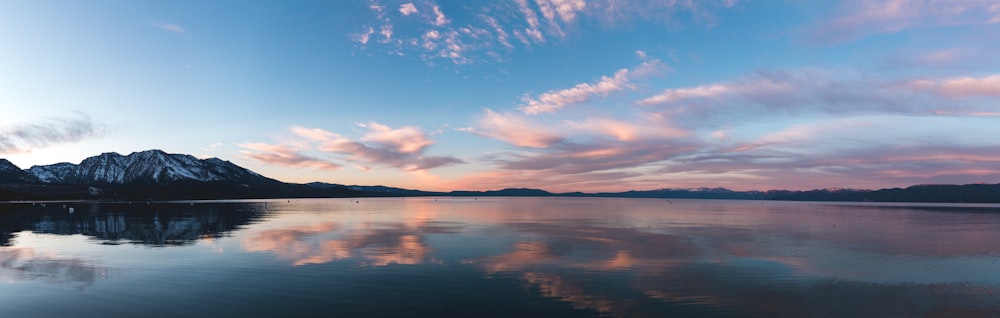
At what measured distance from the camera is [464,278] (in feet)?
89.8

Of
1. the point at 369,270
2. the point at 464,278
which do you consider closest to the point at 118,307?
the point at 369,270

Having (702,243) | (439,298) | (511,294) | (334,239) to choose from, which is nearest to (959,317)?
(511,294)

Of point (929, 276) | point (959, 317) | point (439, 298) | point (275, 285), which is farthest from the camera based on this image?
point (929, 276)

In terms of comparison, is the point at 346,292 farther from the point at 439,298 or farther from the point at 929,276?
the point at 929,276

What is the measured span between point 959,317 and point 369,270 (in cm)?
2960

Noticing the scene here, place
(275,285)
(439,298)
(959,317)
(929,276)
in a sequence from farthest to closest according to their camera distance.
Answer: (929,276)
(275,285)
(439,298)
(959,317)

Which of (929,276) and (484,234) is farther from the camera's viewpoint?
(484,234)

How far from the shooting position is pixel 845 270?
31.2m

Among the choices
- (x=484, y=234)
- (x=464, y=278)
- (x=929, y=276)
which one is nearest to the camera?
(x=464, y=278)

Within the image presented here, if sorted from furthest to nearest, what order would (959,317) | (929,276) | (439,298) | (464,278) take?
(929,276) < (464,278) < (439,298) < (959,317)

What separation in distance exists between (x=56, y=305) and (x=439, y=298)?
669 inches

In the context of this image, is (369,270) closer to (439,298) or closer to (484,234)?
(439,298)

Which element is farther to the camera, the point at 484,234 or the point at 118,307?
the point at 484,234

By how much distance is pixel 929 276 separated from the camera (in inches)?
1158
